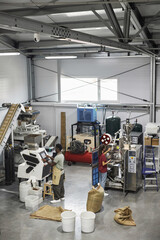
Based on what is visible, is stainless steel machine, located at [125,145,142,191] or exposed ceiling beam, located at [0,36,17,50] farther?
exposed ceiling beam, located at [0,36,17,50]

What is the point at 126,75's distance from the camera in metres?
12.3

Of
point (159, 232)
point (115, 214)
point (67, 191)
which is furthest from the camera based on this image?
point (67, 191)

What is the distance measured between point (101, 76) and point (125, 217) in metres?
7.07

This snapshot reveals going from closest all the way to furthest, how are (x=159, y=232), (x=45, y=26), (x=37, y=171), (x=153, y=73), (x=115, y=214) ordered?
(x=45, y=26) < (x=159, y=232) < (x=115, y=214) < (x=37, y=171) < (x=153, y=73)

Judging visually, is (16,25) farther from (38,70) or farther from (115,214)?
(38,70)

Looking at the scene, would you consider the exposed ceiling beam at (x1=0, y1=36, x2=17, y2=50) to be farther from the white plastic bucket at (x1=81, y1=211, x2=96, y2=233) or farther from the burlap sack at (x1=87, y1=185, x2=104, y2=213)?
the white plastic bucket at (x1=81, y1=211, x2=96, y2=233)

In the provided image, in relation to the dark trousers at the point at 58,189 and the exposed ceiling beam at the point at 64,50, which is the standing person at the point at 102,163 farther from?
the exposed ceiling beam at the point at 64,50

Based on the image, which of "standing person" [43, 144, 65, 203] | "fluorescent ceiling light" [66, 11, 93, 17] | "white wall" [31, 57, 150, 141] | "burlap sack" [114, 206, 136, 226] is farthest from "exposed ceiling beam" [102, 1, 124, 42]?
"white wall" [31, 57, 150, 141]

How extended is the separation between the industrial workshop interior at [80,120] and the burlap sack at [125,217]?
25 mm

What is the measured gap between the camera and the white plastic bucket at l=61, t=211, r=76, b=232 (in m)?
6.42

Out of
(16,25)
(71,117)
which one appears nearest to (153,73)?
(71,117)

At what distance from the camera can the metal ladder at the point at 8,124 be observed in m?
9.33

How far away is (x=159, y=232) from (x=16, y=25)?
16.5ft

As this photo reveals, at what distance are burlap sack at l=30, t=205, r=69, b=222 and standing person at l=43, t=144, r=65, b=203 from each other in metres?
0.49
